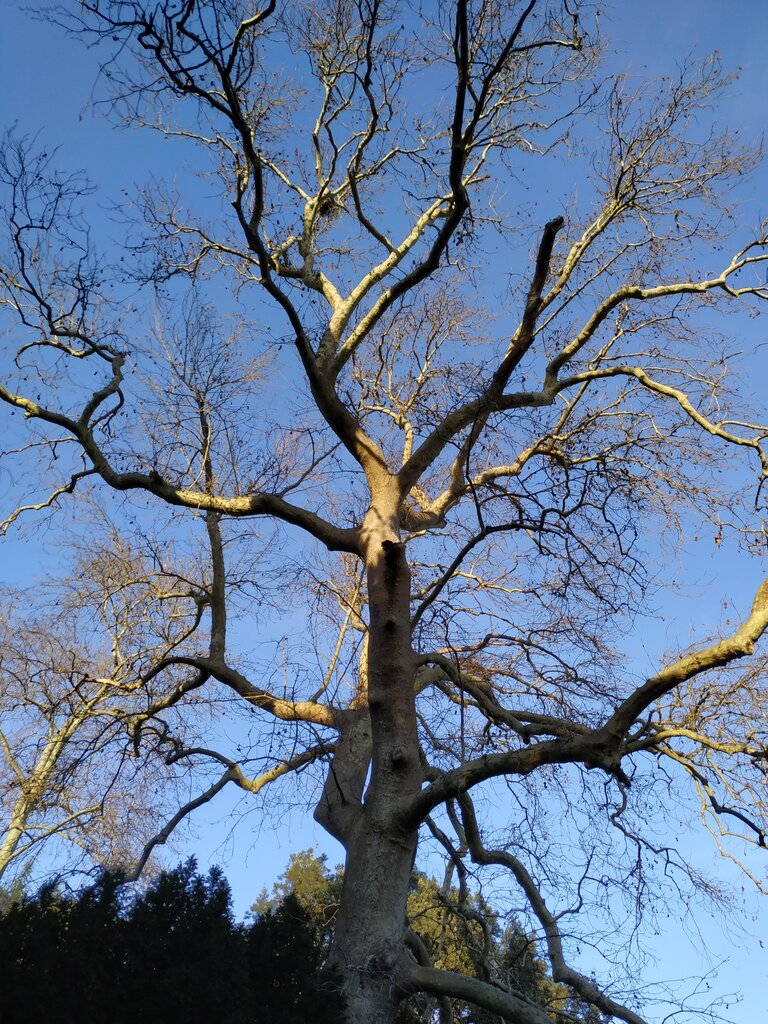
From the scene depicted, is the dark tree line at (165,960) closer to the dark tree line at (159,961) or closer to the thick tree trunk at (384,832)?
the dark tree line at (159,961)

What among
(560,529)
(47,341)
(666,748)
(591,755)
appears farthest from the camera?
(47,341)

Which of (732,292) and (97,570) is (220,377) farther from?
(732,292)

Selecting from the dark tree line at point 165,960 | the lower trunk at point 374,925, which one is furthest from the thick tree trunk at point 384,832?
the dark tree line at point 165,960

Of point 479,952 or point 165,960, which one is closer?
point 165,960

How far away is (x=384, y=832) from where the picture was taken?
219 inches

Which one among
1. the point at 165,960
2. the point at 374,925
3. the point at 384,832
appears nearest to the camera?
the point at 165,960

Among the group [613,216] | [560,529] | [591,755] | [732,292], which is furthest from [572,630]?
[613,216]

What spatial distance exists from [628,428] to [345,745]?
373cm

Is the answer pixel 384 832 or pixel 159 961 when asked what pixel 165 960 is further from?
pixel 384 832

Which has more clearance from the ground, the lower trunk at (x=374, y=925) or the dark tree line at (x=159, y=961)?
the lower trunk at (x=374, y=925)

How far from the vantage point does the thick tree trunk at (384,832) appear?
17.2 feet

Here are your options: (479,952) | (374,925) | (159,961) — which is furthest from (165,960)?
(479,952)

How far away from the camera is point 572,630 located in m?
7.34

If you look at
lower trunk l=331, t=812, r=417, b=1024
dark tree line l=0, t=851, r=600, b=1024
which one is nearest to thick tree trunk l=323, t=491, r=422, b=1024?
lower trunk l=331, t=812, r=417, b=1024
